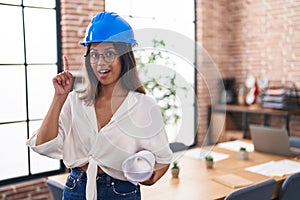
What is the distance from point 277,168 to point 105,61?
4.99ft

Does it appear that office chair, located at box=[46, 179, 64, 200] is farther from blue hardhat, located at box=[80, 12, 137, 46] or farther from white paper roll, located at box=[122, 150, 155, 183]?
blue hardhat, located at box=[80, 12, 137, 46]

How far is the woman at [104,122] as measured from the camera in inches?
39.4

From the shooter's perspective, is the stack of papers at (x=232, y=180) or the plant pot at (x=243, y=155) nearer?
the stack of papers at (x=232, y=180)

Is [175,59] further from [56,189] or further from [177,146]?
[56,189]

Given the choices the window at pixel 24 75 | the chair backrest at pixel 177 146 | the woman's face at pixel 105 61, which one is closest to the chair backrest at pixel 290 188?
the chair backrest at pixel 177 146

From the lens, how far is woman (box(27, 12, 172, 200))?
1.00 meters

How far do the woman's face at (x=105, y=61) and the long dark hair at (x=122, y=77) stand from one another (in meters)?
0.02

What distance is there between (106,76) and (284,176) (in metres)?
1.36

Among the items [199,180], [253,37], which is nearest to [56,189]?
[199,180]

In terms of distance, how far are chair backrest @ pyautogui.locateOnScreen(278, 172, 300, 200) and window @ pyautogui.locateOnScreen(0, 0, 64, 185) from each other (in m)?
2.04

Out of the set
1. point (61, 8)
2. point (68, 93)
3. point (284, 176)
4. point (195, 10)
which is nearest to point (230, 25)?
point (195, 10)

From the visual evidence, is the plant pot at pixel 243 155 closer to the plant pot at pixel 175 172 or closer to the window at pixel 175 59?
the plant pot at pixel 175 172

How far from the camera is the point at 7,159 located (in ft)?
9.50

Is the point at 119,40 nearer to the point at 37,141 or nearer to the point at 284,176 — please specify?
the point at 37,141
